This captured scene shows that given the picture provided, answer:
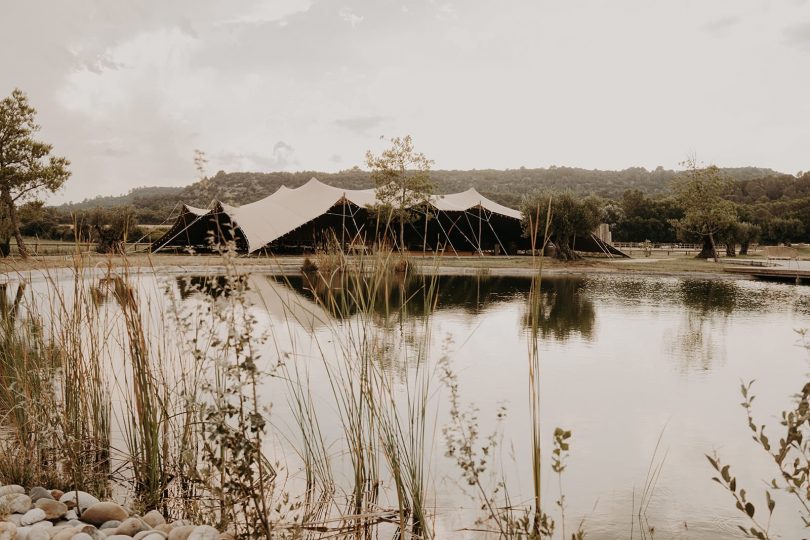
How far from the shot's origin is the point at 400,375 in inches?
163

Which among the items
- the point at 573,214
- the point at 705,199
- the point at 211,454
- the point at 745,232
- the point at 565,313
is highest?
the point at 705,199

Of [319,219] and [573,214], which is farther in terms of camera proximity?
[319,219]

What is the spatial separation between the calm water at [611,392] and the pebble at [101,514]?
0.74 m

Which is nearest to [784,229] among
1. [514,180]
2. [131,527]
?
[514,180]

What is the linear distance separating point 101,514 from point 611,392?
133 inches

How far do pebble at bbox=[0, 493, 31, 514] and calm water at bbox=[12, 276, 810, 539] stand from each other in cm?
80

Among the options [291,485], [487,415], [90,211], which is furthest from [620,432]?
[90,211]

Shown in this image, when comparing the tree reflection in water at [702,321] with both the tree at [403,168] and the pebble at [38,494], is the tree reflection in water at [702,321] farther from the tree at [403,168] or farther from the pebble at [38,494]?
the tree at [403,168]

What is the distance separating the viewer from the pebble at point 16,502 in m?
1.87

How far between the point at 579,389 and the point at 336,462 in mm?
2181

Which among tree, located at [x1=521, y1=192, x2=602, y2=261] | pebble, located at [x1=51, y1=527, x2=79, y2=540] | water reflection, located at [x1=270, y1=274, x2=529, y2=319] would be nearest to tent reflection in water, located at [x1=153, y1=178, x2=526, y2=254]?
tree, located at [x1=521, y1=192, x2=602, y2=261]

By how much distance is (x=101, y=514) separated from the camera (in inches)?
76.1

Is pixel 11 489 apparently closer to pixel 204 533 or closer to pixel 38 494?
pixel 38 494

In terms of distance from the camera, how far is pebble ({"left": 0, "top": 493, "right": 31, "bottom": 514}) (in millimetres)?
1868
